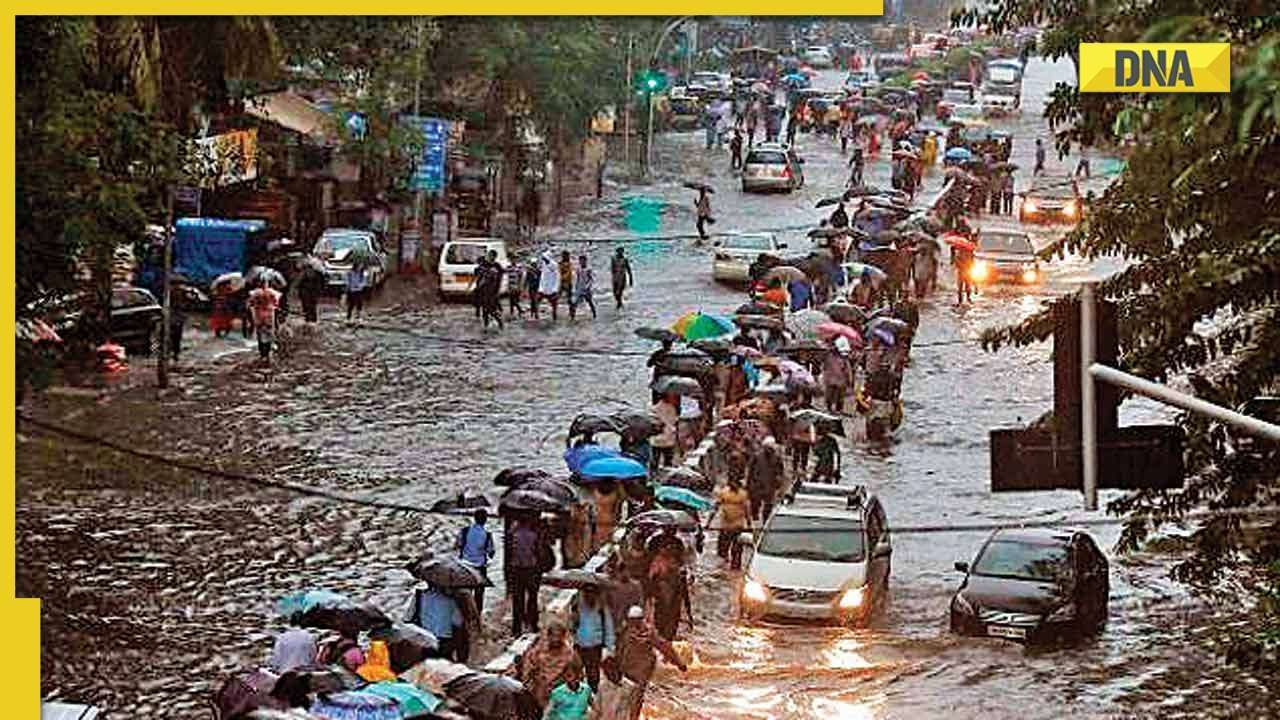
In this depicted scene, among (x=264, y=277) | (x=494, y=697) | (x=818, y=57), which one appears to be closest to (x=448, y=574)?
(x=494, y=697)

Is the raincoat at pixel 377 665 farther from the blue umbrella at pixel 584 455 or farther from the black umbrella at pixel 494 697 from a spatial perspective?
the blue umbrella at pixel 584 455

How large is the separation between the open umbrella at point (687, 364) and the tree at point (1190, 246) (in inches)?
329

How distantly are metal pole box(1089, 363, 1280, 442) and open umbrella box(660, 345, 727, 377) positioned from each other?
59.2ft

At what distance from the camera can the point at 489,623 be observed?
2039cm

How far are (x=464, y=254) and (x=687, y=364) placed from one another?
1310 cm

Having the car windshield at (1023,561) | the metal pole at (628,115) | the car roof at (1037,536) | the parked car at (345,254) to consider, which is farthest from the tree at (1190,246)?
the metal pole at (628,115)

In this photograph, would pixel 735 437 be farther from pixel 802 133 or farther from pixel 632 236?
pixel 802 133

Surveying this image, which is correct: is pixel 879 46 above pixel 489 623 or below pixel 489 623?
above

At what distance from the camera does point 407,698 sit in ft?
47.3

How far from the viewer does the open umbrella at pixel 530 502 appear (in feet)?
66.3

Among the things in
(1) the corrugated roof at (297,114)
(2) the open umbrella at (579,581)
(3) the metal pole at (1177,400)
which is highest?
(1) the corrugated roof at (297,114)

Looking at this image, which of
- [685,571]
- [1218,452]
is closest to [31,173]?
[685,571]

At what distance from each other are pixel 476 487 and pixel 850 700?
8135 mm

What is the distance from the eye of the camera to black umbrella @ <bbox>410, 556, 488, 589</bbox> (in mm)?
17922
